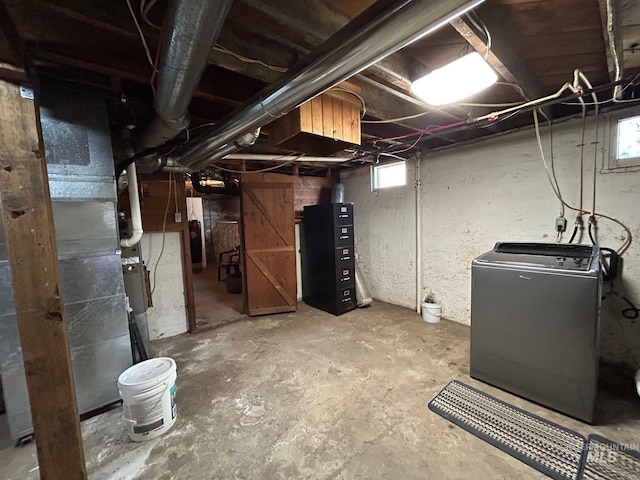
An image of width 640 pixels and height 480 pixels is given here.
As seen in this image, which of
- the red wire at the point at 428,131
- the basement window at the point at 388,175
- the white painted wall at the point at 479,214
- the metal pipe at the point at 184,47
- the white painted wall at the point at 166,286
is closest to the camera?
the metal pipe at the point at 184,47

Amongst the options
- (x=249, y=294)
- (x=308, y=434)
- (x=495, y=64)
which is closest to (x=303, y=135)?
(x=495, y=64)

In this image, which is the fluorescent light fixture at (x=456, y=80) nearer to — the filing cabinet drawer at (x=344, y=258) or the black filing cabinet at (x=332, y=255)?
the black filing cabinet at (x=332, y=255)

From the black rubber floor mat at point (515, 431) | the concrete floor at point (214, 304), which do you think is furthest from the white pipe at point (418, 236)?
the concrete floor at point (214, 304)

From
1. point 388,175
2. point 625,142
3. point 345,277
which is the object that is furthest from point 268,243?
point 625,142

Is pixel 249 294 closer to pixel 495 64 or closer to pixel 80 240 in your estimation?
pixel 80 240

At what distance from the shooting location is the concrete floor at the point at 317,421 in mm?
1489

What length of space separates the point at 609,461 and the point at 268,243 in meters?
3.49

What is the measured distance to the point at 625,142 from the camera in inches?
84.5

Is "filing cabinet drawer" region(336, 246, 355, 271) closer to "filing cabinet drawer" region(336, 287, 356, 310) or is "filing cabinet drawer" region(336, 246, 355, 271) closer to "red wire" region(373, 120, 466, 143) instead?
"filing cabinet drawer" region(336, 287, 356, 310)

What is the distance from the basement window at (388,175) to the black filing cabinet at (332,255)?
26.4 inches

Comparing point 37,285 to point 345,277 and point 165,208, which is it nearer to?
point 165,208

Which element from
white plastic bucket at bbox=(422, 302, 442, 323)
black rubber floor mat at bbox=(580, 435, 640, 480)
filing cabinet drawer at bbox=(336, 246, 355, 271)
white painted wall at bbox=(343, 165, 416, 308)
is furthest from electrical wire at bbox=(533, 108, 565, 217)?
filing cabinet drawer at bbox=(336, 246, 355, 271)

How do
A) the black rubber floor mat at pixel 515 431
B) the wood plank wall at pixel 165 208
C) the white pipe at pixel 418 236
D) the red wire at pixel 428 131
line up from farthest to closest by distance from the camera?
the white pipe at pixel 418 236 → the wood plank wall at pixel 165 208 → the red wire at pixel 428 131 → the black rubber floor mat at pixel 515 431

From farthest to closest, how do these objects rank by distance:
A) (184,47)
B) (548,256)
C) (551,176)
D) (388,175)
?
(388,175)
(551,176)
(548,256)
(184,47)
